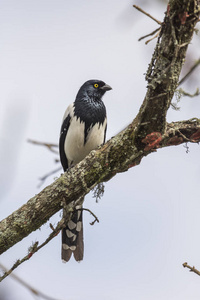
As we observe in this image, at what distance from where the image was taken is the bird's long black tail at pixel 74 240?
5.38 metres

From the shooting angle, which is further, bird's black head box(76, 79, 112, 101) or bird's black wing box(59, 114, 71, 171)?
bird's black head box(76, 79, 112, 101)

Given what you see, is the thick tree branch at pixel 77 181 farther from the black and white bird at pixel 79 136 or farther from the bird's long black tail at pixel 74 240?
the black and white bird at pixel 79 136

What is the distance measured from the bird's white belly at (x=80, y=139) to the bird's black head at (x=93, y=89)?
486mm

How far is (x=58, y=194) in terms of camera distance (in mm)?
4238

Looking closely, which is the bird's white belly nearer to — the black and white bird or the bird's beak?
the black and white bird

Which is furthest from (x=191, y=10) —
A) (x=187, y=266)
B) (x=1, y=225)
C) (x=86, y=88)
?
(x=86, y=88)

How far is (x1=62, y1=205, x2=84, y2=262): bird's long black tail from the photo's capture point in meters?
5.38

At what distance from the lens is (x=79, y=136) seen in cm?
561

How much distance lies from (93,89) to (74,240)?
2093 millimetres

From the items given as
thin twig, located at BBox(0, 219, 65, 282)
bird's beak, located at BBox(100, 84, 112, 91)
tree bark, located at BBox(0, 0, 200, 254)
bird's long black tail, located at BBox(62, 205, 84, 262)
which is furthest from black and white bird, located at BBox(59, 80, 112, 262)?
thin twig, located at BBox(0, 219, 65, 282)

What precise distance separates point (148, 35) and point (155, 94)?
22.4 inches

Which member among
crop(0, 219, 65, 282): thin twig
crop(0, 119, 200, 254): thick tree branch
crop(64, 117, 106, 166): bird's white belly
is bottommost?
crop(0, 219, 65, 282): thin twig

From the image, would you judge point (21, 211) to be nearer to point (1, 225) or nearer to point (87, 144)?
point (1, 225)

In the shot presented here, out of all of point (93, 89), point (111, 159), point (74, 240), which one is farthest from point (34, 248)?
point (93, 89)
